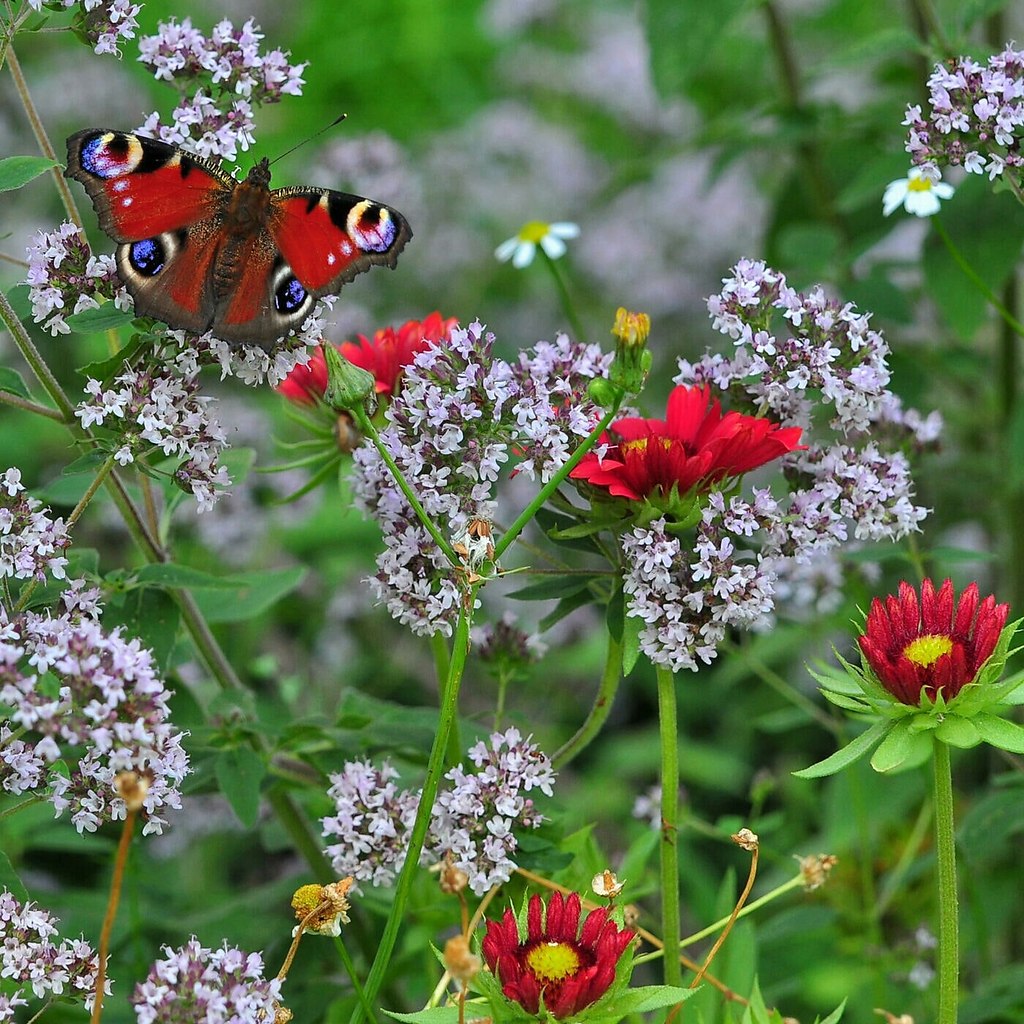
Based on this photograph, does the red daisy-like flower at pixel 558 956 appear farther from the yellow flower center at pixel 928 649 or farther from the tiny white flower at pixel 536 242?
the tiny white flower at pixel 536 242

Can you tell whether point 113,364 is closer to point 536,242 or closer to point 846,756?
point 846,756

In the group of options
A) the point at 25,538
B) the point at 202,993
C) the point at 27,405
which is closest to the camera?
the point at 202,993

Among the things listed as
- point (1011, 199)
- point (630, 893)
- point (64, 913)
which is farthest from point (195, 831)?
point (1011, 199)

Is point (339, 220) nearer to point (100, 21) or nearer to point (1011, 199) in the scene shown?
point (100, 21)

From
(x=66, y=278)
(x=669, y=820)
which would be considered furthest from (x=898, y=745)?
(x=66, y=278)

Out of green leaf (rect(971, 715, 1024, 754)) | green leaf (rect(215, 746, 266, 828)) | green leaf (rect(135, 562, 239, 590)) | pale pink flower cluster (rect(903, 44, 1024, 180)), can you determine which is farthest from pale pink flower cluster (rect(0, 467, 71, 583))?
pale pink flower cluster (rect(903, 44, 1024, 180))

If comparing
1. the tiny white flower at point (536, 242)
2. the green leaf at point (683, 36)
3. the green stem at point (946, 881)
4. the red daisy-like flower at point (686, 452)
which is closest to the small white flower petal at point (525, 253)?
the tiny white flower at point (536, 242)
